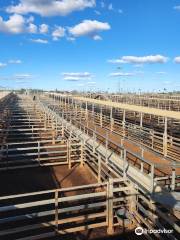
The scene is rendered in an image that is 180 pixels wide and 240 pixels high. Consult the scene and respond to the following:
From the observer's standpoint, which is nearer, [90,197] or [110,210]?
[110,210]

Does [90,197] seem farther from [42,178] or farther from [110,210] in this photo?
[42,178]

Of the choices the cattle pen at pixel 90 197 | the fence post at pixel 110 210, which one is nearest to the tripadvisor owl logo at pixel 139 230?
the cattle pen at pixel 90 197

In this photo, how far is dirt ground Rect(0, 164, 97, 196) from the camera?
10.9 metres

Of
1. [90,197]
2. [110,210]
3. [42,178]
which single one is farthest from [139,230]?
[42,178]

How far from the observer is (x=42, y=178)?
39.6 ft

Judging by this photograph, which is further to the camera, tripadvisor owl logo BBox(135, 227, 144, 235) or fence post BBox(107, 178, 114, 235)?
fence post BBox(107, 178, 114, 235)

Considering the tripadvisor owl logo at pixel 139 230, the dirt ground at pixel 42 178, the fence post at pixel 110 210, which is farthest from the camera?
the dirt ground at pixel 42 178

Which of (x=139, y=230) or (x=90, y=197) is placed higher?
(x=90, y=197)

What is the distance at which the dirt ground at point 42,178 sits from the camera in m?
10.9

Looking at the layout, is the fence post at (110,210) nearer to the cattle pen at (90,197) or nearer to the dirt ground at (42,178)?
the cattle pen at (90,197)

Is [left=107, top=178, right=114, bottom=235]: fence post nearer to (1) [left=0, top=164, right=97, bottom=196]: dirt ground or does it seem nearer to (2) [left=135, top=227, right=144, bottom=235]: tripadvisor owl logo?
(2) [left=135, top=227, right=144, bottom=235]: tripadvisor owl logo

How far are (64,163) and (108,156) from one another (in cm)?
318

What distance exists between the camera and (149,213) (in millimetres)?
7027

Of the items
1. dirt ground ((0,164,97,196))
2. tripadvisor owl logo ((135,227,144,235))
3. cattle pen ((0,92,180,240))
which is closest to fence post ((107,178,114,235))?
cattle pen ((0,92,180,240))
